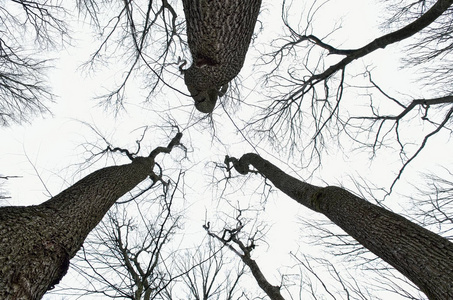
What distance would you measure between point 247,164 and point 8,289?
4.00 metres

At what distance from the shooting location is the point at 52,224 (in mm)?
1907

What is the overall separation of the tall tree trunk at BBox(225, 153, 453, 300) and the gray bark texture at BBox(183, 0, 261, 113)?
1.86m

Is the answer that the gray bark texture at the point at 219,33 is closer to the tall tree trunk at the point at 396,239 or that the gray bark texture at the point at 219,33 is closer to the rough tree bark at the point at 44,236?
the rough tree bark at the point at 44,236

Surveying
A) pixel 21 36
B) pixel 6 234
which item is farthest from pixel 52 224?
pixel 21 36

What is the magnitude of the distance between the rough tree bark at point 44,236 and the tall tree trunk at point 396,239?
2.45 meters

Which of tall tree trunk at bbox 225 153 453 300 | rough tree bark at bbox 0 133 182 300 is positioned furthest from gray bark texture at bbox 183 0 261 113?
tall tree trunk at bbox 225 153 453 300

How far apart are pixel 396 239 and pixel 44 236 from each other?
278 centimetres

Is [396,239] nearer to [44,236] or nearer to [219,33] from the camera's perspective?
[219,33]

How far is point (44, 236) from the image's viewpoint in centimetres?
180

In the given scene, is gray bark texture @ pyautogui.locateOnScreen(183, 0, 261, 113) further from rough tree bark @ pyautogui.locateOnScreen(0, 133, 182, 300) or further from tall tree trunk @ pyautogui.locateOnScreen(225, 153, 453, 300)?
tall tree trunk @ pyautogui.locateOnScreen(225, 153, 453, 300)

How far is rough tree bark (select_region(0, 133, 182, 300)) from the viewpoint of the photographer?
1528 mm

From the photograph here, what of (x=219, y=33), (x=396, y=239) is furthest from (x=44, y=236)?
(x=396, y=239)

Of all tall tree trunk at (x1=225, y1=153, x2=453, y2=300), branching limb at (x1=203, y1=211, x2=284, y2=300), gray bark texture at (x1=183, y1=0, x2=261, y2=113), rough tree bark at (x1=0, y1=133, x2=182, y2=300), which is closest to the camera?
rough tree bark at (x1=0, y1=133, x2=182, y2=300)

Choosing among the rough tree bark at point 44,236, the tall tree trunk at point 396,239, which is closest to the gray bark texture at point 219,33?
the rough tree bark at point 44,236
